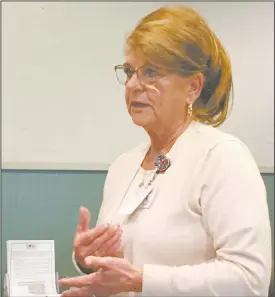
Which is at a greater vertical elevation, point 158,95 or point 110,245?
point 158,95

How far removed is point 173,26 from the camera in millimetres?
1309

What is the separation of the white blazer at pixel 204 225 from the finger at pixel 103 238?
0.06m

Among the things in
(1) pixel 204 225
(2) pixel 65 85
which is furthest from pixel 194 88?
(2) pixel 65 85

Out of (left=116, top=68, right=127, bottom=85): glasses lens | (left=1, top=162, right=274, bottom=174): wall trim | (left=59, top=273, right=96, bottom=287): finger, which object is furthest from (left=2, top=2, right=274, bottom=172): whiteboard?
(left=59, top=273, right=96, bottom=287): finger

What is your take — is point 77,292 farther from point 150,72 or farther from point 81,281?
point 150,72

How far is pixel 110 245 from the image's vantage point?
1.26m

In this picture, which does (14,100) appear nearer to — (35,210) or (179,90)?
(35,210)

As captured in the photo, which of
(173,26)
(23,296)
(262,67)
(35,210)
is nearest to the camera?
(173,26)

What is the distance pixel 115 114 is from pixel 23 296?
0.76 meters

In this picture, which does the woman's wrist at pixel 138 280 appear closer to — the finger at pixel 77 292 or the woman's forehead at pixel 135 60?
Result: the finger at pixel 77 292

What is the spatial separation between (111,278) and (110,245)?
12cm

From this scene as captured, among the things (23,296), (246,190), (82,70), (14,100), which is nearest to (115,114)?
(82,70)

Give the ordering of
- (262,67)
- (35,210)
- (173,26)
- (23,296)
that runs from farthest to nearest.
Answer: (262,67) → (35,210) → (23,296) → (173,26)

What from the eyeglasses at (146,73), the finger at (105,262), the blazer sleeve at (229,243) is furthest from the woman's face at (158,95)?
the finger at (105,262)
